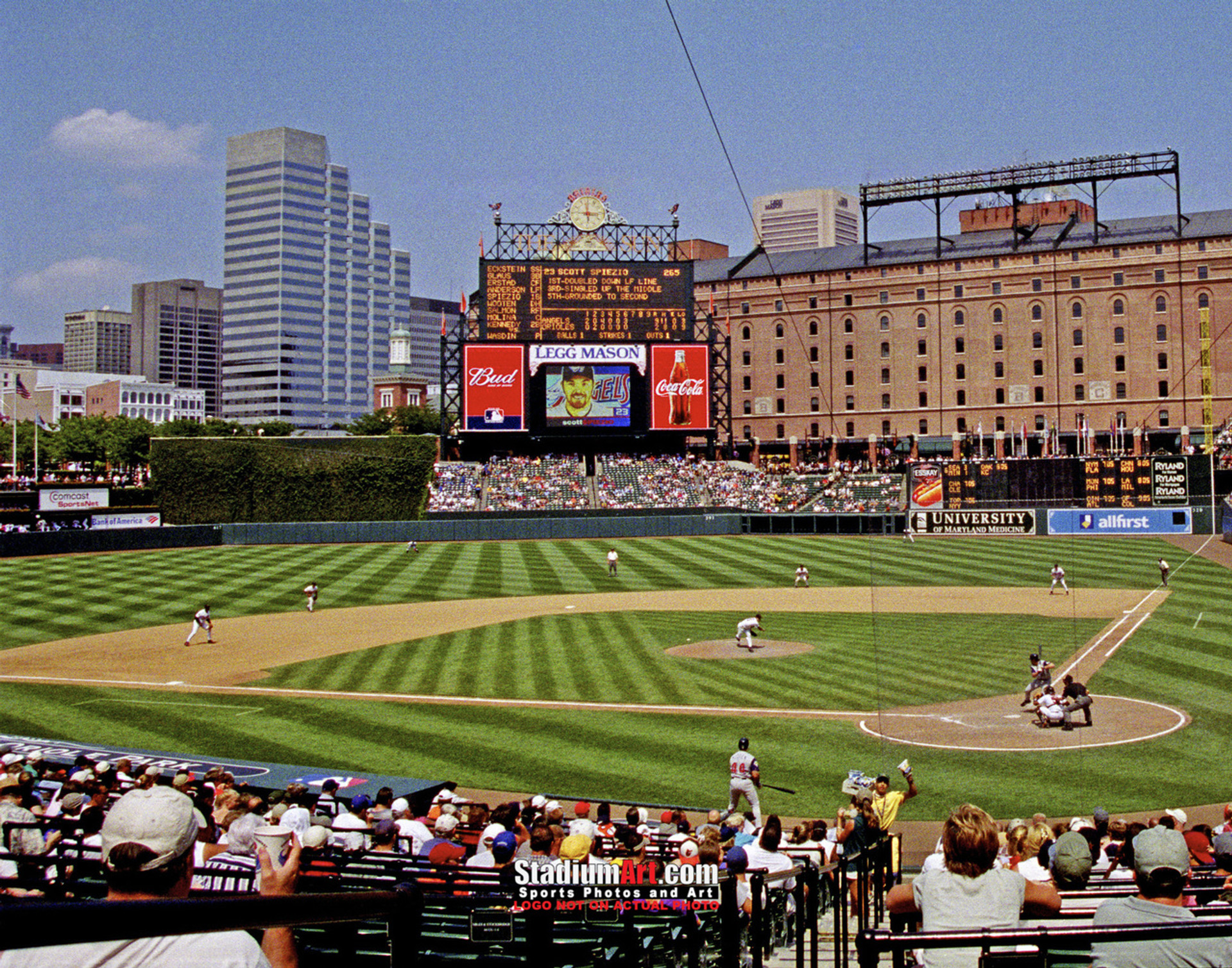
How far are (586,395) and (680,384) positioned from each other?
692 centimetres

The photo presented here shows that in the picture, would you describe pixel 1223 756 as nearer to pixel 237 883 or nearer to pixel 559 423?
pixel 237 883

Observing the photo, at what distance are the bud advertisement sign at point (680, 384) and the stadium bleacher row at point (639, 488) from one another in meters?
3.61

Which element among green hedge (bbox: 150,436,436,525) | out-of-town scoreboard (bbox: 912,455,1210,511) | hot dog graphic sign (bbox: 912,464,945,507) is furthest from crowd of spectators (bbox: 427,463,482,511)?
out-of-town scoreboard (bbox: 912,455,1210,511)

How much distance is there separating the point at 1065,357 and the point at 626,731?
3458 inches

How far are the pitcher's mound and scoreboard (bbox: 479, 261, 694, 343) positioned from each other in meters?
48.8

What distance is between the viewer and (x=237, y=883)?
617 cm

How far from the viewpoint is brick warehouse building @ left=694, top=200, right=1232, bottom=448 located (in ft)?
316

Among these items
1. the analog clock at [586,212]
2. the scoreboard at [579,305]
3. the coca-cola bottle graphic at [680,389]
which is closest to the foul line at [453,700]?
the scoreboard at [579,305]

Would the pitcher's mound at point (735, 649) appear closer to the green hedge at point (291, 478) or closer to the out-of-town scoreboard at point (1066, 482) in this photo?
the out-of-town scoreboard at point (1066, 482)

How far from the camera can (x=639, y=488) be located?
7906 centimetres

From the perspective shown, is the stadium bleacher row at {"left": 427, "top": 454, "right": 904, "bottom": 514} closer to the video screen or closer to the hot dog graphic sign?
the hot dog graphic sign

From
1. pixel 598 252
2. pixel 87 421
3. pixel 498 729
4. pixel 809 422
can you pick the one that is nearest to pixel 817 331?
pixel 809 422

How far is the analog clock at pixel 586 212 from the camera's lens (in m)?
86.1

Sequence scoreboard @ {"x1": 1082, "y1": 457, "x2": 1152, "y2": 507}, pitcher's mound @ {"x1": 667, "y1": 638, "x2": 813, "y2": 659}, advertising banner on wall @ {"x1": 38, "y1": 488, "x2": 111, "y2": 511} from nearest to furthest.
Result: pitcher's mound @ {"x1": 667, "y1": 638, "x2": 813, "y2": 659} → scoreboard @ {"x1": 1082, "y1": 457, "x2": 1152, "y2": 507} → advertising banner on wall @ {"x1": 38, "y1": 488, "x2": 111, "y2": 511}
